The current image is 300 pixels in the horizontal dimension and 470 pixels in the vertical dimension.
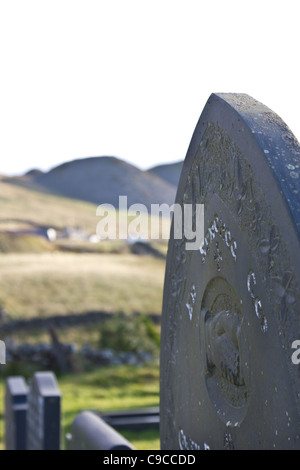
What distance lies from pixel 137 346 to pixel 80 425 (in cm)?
814

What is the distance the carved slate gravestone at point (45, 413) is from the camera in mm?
5426

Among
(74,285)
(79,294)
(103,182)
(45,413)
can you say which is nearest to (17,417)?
(45,413)

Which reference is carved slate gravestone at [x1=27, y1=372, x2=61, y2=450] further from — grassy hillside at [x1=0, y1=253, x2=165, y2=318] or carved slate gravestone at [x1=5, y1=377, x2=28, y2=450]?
grassy hillside at [x1=0, y1=253, x2=165, y2=318]

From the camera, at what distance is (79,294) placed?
15.6m

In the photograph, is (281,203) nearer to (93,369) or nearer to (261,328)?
(261,328)

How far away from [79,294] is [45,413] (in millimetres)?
10234

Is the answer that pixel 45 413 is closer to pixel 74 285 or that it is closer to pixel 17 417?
pixel 17 417

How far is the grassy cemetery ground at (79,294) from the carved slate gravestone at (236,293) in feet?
14.2

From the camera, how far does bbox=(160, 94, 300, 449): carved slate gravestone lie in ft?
6.83

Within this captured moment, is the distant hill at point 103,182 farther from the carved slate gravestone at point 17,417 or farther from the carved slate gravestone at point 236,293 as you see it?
the carved slate gravestone at point 236,293

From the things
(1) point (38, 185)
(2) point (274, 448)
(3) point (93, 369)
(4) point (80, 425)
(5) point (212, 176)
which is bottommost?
(3) point (93, 369)
